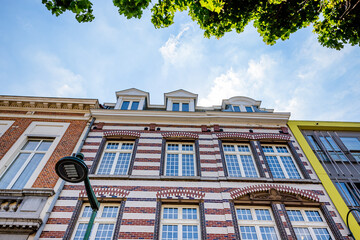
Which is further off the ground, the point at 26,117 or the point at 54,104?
the point at 54,104

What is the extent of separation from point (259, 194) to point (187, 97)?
25.0 ft

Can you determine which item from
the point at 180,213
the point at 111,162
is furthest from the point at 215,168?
the point at 111,162

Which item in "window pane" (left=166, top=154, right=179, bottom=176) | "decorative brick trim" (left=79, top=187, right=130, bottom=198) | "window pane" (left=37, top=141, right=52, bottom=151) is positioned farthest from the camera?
"window pane" (left=37, top=141, right=52, bottom=151)

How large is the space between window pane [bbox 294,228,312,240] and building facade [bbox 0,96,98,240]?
941cm

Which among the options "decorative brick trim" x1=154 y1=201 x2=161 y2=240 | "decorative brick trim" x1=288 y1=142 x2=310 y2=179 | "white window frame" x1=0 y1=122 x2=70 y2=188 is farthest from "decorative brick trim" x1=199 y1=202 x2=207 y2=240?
"white window frame" x1=0 y1=122 x2=70 y2=188

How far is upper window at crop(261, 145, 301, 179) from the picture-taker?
1019 cm

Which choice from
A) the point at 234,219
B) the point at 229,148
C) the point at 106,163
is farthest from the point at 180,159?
the point at 234,219

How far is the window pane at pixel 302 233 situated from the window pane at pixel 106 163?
8.33m

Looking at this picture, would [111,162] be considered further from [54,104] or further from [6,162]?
[54,104]

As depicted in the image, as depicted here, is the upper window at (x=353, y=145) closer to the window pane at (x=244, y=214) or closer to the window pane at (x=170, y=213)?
the window pane at (x=244, y=214)

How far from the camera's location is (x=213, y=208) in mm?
8328

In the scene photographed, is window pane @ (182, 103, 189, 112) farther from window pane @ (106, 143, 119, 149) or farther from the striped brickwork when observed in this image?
window pane @ (106, 143, 119, 149)

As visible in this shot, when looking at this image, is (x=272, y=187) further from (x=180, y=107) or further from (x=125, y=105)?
(x=125, y=105)

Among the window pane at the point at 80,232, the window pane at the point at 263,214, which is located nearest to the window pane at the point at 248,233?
the window pane at the point at 263,214
